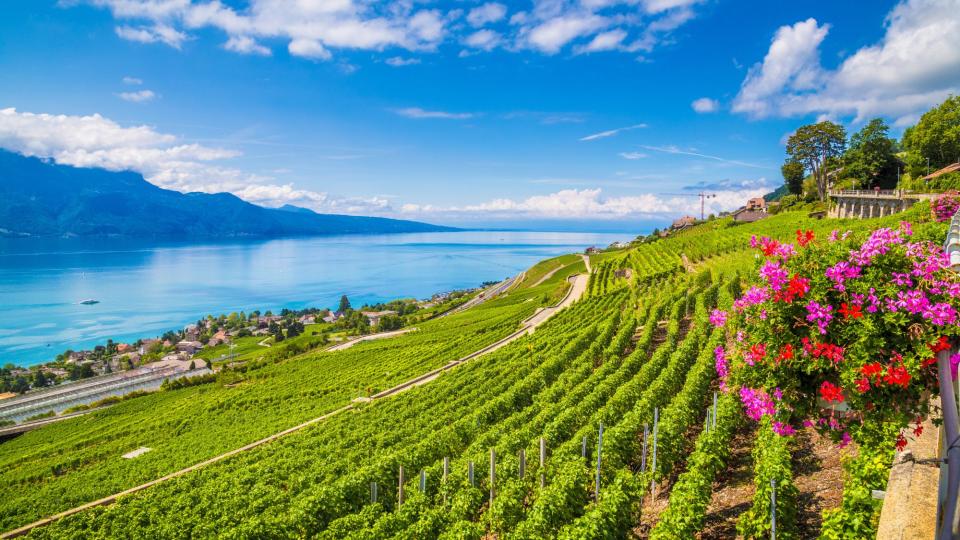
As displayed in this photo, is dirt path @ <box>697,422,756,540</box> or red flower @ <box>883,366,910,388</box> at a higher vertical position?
red flower @ <box>883,366,910,388</box>

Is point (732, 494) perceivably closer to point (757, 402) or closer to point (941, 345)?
point (757, 402)

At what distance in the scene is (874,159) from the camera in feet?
166

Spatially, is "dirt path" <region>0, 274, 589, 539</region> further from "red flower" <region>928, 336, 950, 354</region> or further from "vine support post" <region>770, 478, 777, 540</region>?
"red flower" <region>928, 336, 950, 354</region>

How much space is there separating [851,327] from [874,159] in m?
59.9

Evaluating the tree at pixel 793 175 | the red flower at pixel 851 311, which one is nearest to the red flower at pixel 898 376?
the red flower at pixel 851 311

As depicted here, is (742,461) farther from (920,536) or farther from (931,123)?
(931,123)

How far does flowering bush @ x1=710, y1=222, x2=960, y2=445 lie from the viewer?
4289mm

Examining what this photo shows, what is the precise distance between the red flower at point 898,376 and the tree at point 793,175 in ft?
253

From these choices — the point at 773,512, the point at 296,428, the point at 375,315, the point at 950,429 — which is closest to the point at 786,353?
the point at 950,429

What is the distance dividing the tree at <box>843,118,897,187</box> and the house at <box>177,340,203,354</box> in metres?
109

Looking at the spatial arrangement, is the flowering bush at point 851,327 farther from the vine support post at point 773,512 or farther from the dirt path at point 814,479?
the dirt path at point 814,479

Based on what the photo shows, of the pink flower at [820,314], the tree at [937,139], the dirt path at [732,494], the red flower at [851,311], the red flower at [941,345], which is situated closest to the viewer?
the red flower at [941,345]

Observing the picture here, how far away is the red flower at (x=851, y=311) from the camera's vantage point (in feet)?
14.6

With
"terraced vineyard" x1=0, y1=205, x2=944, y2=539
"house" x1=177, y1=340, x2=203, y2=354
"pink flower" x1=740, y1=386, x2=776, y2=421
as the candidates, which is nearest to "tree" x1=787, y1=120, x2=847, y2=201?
"terraced vineyard" x1=0, y1=205, x2=944, y2=539
